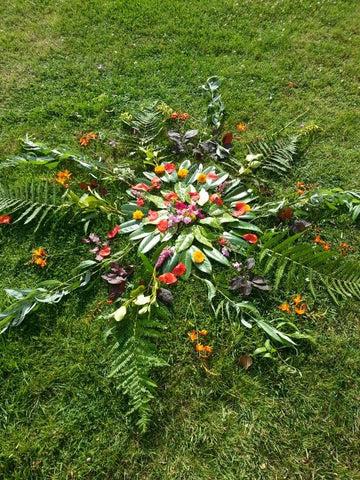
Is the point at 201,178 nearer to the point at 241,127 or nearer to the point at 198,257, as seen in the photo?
the point at 198,257

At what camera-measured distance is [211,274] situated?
2.55m

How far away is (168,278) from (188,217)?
0.51 m

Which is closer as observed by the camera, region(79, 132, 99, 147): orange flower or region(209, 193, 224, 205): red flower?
region(209, 193, 224, 205): red flower

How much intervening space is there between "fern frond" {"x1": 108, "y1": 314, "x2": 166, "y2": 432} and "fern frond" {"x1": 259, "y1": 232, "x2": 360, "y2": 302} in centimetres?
98

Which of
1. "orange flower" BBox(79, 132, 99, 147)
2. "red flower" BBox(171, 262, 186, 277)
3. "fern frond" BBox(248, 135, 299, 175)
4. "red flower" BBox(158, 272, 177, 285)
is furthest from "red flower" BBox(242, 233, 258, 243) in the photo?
"orange flower" BBox(79, 132, 99, 147)

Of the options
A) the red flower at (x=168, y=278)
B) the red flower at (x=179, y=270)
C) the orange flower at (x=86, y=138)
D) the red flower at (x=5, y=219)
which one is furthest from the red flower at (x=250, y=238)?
the red flower at (x=5, y=219)

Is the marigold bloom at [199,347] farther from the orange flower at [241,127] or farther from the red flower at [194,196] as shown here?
the orange flower at [241,127]

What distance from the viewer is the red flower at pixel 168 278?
2445 millimetres

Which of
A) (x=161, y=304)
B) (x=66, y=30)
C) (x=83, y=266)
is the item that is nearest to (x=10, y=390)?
(x=83, y=266)

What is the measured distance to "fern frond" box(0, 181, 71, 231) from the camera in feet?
8.98

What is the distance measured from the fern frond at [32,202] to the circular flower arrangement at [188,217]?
563 mm

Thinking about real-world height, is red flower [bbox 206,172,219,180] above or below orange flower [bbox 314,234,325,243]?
above

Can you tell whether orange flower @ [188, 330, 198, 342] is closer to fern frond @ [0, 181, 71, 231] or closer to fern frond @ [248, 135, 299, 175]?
fern frond @ [0, 181, 71, 231]

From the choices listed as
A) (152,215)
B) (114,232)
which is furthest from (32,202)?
(152,215)
